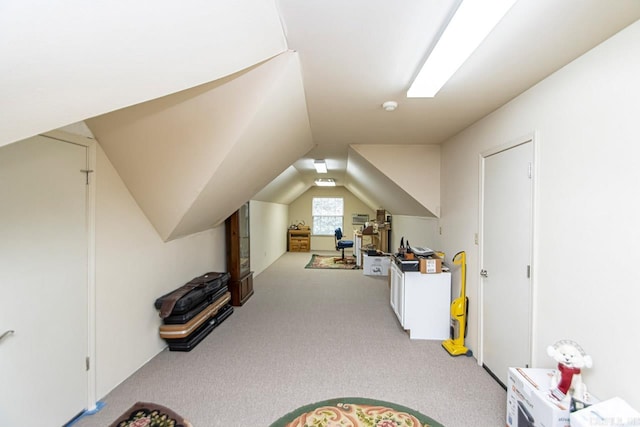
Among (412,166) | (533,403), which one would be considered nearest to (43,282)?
(533,403)

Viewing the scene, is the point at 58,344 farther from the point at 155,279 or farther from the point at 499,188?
the point at 499,188

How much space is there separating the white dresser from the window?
283 inches

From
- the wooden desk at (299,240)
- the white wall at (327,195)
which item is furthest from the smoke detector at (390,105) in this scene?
the white wall at (327,195)

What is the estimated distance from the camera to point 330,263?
7.86 metres

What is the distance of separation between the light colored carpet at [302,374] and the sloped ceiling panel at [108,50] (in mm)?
2112

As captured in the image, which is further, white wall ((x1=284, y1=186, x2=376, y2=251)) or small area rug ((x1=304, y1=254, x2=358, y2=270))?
white wall ((x1=284, y1=186, x2=376, y2=251))

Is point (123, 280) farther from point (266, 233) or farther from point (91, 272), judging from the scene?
point (266, 233)

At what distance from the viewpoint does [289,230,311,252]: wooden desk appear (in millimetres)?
9938

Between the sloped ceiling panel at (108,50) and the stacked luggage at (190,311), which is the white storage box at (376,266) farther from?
the sloped ceiling panel at (108,50)

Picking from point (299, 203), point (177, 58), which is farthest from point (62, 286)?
point (299, 203)

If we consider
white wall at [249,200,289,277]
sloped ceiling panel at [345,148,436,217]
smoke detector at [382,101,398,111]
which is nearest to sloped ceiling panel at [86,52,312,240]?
smoke detector at [382,101,398,111]

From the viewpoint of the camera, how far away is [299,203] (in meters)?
10.5

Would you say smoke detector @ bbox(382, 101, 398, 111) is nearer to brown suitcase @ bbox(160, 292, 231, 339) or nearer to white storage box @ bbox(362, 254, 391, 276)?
brown suitcase @ bbox(160, 292, 231, 339)

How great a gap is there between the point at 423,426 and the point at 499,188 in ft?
6.52
